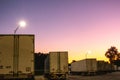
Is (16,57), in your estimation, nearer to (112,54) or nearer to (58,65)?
(58,65)

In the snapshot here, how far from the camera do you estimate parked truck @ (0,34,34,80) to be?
20.7m

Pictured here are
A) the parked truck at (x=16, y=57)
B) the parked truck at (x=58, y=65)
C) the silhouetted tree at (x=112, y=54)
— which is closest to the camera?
the parked truck at (x=16, y=57)

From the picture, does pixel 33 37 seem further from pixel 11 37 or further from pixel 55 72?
pixel 55 72

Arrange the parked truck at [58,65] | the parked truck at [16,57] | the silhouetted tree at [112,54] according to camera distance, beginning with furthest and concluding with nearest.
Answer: the silhouetted tree at [112,54], the parked truck at [58,65], the parked truck at [16,57]

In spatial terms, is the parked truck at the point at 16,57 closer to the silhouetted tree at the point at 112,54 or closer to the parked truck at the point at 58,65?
the parked truck at the point at 58,65

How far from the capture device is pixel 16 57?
2095 centimetres

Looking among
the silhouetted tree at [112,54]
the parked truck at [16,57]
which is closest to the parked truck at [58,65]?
the parked truck at [16,57]

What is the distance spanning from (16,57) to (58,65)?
14.3 m

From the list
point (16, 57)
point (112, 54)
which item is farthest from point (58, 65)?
point (112, 54)

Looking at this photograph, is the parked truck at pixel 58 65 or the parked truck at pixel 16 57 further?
the parked truck at pixel 58 65

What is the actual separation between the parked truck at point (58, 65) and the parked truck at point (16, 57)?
13818mm

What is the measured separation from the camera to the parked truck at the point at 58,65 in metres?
34.4

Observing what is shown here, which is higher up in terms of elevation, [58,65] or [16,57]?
[16,57]

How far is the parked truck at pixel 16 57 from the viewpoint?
20.7 m
